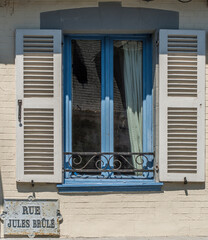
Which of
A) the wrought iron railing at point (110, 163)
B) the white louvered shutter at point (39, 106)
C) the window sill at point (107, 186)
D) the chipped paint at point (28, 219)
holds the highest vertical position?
→ the white louvered shutter at point (39, 106)

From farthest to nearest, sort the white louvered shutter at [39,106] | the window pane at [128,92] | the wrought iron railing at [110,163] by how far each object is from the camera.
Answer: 1. the window pane at [128,92]
2. the wrought iron railing at [110,163]
3. the white louvered shutter at [39,106]

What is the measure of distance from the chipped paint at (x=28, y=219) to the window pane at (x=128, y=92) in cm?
123

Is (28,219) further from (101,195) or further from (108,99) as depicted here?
(108,99)

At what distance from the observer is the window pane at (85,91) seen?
5.33 metres

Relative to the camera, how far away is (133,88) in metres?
5.36

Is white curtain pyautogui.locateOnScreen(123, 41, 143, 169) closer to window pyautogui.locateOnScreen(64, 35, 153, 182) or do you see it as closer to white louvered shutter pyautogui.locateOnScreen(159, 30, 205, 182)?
window pyautogui.locateOnScreen(64, 35, 153, 182)

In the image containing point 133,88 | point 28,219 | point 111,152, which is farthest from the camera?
point 133,88

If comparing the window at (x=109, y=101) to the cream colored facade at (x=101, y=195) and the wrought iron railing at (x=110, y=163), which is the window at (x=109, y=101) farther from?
the cream colored facade at (x=101, y=195)

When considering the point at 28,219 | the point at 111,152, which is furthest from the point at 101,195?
the point at 28,219

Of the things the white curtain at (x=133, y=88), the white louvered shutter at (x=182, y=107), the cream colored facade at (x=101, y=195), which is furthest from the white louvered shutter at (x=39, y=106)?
the white louvered shutter at (x=182, y=107)

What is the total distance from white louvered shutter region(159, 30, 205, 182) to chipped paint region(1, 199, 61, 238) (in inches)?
61.1

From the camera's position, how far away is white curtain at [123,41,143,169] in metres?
5.35

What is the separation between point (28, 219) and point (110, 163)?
1.32 m

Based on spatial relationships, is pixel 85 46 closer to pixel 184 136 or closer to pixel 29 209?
pixel 184 136
